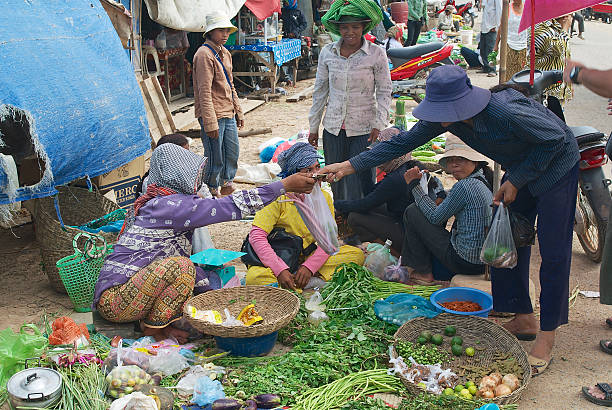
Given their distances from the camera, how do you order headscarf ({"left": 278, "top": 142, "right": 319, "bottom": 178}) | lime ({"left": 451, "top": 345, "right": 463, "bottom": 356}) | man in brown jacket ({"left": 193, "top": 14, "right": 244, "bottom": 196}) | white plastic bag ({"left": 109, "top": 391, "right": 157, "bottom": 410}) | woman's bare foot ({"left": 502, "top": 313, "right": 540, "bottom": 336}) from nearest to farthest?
white plastic bag ({"left": 109, "top": 391, "right": 157, "bottom": 410}) → lime ({"left": 451, "top": 345, "right": 463, "bottom": 356}) → woman's bare foot ({"left": 502, "top": 313, "right": 540, "bottom": 336}) → headscarf ({"left": 278, "top": 142, "right": 319, "bottom": 178}) → man in brown jacket ({"left": 193, "top": 14, "right": 244, "bottom": 196})

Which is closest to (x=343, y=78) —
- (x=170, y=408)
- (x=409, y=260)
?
(x=409, y=260)

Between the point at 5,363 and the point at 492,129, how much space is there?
282 cm

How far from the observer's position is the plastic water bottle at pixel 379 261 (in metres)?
4.60

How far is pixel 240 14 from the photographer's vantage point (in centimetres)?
1268

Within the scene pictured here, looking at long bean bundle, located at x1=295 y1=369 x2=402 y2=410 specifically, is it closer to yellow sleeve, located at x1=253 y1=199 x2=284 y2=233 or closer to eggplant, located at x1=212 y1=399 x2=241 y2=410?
eggplant, located at x1=212 y1=399 x2=241 y2=410

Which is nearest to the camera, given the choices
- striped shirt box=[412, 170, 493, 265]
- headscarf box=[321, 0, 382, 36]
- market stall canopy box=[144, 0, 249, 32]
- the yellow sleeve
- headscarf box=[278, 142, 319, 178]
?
striped shirt box=[412, 170, 493, 265]

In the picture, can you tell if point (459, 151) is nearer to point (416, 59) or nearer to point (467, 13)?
point (416, 59)

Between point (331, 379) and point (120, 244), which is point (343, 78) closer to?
point (120, 244)

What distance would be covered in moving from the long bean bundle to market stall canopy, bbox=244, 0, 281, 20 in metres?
9.82

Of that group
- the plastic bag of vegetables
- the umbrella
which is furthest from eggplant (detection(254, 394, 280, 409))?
the umbrella

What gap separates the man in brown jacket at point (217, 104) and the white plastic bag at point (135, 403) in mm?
3760

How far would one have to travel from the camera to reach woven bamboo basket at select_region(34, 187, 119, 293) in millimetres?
4445

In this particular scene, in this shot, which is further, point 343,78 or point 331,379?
point 343,78

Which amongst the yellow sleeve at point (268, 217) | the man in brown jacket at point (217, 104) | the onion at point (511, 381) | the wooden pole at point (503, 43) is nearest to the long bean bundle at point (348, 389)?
the onion at point (511, 381)
